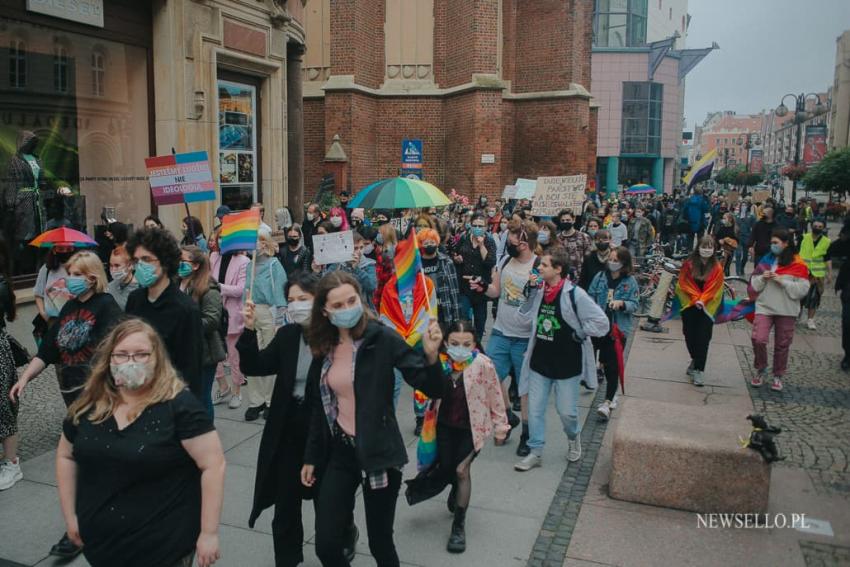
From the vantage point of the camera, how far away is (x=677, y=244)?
877 inches

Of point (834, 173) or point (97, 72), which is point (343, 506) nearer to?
point (97, 72)

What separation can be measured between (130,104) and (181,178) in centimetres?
478

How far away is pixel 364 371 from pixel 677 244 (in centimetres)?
2026

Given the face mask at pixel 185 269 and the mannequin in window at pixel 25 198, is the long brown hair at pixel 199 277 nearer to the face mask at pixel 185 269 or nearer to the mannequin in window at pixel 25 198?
the face mask at pixel 185 269

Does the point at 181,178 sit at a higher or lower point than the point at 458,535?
higher

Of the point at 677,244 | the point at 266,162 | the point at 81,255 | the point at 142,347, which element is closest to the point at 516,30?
the point at 677,244

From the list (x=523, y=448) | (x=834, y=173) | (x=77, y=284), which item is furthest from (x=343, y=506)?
(x=834, y=173)

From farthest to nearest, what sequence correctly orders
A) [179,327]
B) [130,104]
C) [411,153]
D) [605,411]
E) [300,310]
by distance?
1. [411,153]
2. [130,104]
3. [605,411]
4. [179,327]
5. [300,310]

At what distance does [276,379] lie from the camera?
13.3 ft

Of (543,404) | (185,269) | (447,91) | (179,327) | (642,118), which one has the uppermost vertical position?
(642,118)

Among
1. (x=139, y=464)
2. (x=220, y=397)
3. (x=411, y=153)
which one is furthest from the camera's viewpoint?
(x=411, y=153)

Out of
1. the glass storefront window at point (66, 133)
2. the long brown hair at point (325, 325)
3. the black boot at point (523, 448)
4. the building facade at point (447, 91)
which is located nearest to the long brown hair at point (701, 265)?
the black boot at point (523, 448)

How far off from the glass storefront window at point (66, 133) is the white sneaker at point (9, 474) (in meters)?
4.57

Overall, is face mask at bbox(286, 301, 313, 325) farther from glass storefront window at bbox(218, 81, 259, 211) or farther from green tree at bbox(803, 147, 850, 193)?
green tree at bbox(803, 147, 850, 193)
